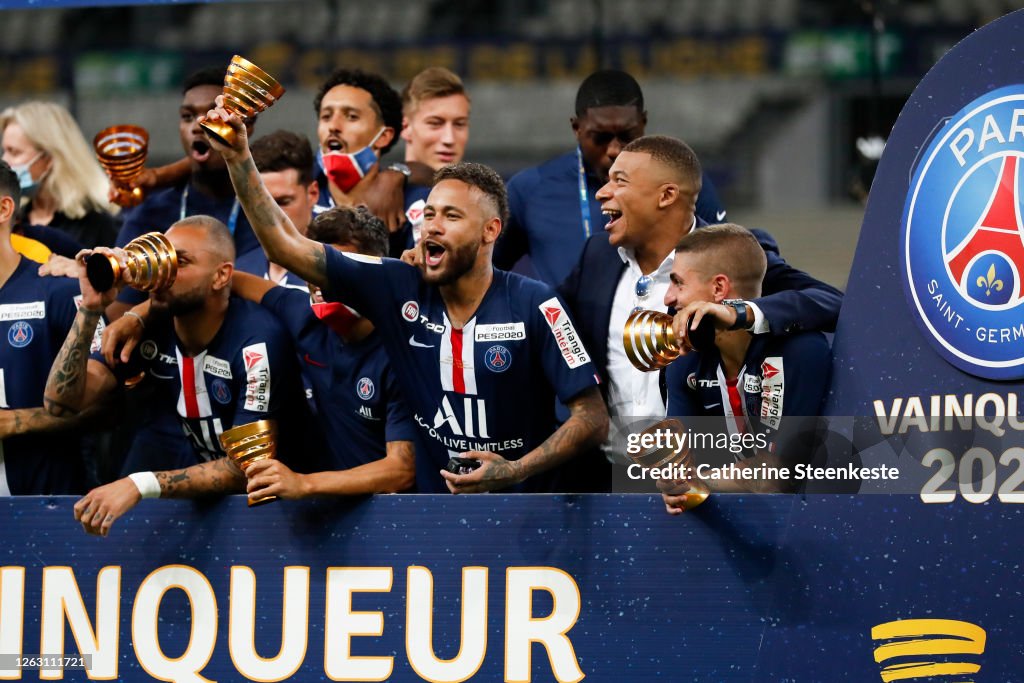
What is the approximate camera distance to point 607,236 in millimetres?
4645

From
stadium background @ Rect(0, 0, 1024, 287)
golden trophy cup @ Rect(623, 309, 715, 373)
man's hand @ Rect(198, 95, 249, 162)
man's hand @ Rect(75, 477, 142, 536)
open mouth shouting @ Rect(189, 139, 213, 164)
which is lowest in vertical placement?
man's hand @ Rect(75, 477, 142, 536)

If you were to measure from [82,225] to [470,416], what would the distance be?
260 cm

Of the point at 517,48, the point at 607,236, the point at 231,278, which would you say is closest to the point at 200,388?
the point at 231,278

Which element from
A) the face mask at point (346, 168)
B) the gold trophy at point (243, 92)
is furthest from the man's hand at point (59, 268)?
the gold trophy at point (243, 92)

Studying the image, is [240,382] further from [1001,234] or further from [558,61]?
[558,61]

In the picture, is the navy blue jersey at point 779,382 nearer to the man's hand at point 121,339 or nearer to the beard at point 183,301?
the beard at point 183,301

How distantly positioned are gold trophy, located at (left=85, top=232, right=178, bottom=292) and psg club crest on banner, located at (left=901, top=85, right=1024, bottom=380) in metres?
2.04

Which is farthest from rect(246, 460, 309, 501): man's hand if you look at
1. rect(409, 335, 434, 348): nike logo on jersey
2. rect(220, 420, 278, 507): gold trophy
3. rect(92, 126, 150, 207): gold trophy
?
rect(92, 126, 150, 207): gold trophy

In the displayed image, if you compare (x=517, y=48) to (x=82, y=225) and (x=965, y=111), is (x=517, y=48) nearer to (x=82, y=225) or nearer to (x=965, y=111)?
(x=82, y=225)

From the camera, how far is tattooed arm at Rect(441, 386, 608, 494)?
3.89 meters

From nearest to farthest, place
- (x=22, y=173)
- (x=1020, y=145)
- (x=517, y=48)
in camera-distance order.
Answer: (x=1020, y=145) → (x=22, y=173) → (x=517, y=48)

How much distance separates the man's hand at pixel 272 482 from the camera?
13.1 feet

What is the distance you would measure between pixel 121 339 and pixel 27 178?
1545 millimetres

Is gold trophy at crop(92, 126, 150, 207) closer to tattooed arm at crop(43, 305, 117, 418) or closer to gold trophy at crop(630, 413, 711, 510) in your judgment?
tattooed arm at crop(43, 305, 117, 418)
